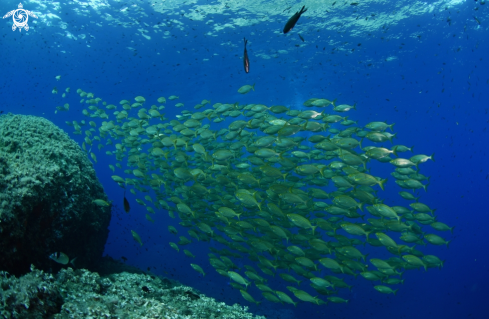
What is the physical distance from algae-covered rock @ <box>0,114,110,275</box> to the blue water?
5.78m

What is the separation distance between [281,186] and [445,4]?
1876cm

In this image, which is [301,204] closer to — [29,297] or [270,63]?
[29,297]

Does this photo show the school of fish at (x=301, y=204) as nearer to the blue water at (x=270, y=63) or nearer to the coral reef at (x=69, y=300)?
the coral reef at (x=69, y=300)

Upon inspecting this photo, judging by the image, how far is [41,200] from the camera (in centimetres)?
509

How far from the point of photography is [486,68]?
77.6ft

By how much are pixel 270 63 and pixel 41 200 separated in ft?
74.3

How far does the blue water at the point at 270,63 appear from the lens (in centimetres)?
1878

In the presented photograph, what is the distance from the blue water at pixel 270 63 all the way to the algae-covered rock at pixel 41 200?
578 centimetres

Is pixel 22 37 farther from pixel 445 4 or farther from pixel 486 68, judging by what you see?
pixel 486 68

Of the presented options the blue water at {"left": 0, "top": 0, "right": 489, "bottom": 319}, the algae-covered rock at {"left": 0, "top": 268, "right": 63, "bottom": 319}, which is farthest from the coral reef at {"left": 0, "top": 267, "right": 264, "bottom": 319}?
the blue water at {"left": 0, "top": 0, "right": 489, "bottom": 319}

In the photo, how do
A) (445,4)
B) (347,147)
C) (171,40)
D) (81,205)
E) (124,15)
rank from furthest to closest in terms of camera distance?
(171,40) < (124,15) < (445,4) < (347,147) < (81,205)

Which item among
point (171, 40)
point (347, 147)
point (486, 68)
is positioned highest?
point (486, 68)

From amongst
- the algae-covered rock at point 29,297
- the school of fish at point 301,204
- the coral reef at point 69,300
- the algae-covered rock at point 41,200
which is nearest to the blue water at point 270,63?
the school of fish at point 301,204

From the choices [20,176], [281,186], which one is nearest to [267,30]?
[281,186]
